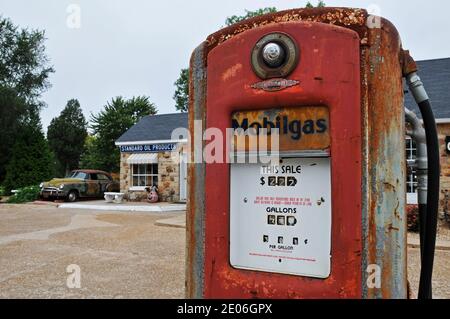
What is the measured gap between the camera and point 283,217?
1.96 metres

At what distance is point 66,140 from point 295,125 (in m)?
38.9

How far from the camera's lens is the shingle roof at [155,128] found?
18.1 meters

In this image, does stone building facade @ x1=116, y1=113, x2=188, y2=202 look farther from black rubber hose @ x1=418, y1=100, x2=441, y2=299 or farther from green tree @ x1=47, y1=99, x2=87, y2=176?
green tree @ x1=47, y1=99, x2=87, y2=176

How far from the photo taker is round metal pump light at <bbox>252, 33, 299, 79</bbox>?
186 cm

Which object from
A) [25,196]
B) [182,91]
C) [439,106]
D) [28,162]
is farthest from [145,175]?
[182,91]

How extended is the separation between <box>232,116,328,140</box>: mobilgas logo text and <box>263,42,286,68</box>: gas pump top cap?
0.77 feet

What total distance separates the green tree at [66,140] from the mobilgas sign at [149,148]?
2048cm

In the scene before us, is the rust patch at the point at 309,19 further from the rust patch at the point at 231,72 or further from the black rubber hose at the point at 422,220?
the black rubber hose at the point at 422,220

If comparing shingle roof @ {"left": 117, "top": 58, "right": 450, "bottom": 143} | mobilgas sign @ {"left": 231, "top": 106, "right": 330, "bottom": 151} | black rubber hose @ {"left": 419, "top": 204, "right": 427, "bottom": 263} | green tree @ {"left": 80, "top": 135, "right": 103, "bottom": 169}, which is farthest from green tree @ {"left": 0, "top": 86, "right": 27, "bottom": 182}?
black rubber hose @ {"left": 419, "top": 204, "right": 427, "bottom": 263}

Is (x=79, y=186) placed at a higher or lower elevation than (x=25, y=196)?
higher

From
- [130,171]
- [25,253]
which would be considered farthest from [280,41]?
[130,171]

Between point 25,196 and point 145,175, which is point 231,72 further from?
point 25,196

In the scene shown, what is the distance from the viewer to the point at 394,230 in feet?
5.87

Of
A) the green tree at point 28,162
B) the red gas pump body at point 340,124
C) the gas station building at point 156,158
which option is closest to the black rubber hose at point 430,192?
the red gas pump body at point 340,124
